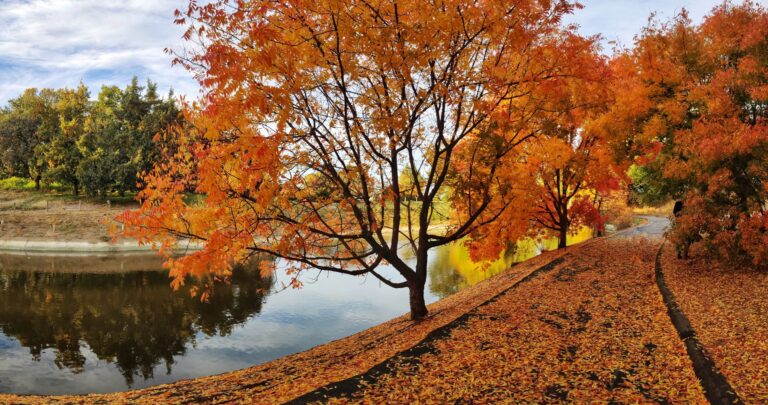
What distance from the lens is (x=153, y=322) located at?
1546cm

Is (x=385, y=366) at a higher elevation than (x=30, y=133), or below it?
below

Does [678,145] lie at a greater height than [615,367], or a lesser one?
greater

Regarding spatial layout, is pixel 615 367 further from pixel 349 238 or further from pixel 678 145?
pixel 678 145

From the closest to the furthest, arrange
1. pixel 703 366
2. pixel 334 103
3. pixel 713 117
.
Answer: pixel 703 366
pixel 334 103
pixel 713 117

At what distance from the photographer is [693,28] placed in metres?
14.4

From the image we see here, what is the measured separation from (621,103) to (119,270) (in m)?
25.5

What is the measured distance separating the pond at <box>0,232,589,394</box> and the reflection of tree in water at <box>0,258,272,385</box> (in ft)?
0.11

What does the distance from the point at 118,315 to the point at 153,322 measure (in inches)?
72.9

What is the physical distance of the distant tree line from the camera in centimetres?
4441

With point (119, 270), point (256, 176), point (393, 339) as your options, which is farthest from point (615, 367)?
point (119, 270)

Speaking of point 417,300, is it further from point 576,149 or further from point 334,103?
point 576,149

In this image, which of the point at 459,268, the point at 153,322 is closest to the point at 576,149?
the point at 459,268

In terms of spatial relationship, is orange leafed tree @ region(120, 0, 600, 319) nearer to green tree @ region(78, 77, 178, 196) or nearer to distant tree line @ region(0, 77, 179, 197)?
distant tree line @ region(0, 77, 179, 197)

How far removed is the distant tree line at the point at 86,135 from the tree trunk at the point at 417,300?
37.1 metres
